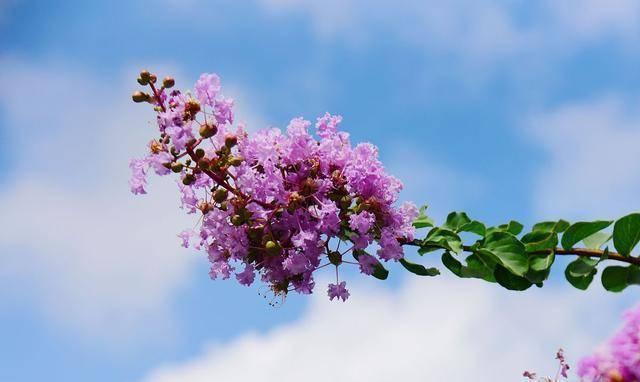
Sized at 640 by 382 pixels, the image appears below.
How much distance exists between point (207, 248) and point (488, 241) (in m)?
1.05

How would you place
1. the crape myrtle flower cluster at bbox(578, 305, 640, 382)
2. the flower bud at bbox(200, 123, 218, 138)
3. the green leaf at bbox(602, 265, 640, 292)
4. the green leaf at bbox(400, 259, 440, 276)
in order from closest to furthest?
Answer: the crape myrtle flower cluster at bbox(578, 305, 640, 382)
the flower bud at bbox(200, 123, 218, 138)
the green leaf at bbox(602, 265, 640, 292)
the green leaf at bbox(400, 259, 440, 276)

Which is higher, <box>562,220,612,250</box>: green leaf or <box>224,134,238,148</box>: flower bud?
<box>224,134,238,148</box>: flower bud

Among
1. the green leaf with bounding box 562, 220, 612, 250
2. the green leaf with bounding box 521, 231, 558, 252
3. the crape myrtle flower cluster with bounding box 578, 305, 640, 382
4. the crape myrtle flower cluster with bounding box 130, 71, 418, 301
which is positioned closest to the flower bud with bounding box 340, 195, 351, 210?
the crape myrtle flower cluster with bounding box 130, 71, 418, 301

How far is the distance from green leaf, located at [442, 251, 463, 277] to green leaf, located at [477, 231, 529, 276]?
0.45ft

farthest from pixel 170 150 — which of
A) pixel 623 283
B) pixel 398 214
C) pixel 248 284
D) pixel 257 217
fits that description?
pixel 623 283

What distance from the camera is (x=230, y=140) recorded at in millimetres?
2727

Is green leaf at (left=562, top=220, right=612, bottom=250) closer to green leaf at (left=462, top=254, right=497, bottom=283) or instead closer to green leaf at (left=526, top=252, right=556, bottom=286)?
green leaf at (left=526, top=252, right=556, bottom=286)

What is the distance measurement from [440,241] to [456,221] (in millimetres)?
135

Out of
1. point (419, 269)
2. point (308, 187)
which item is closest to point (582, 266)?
point (419, 269)

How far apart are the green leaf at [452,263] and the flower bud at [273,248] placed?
676mm

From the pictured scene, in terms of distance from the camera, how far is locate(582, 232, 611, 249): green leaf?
9.77 ft

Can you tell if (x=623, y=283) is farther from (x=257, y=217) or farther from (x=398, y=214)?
(x=257, y=217)

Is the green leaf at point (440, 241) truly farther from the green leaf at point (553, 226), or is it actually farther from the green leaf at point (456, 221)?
the green leaf at point (553, 226)

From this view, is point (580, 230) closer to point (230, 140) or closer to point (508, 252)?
point (508, 252)
